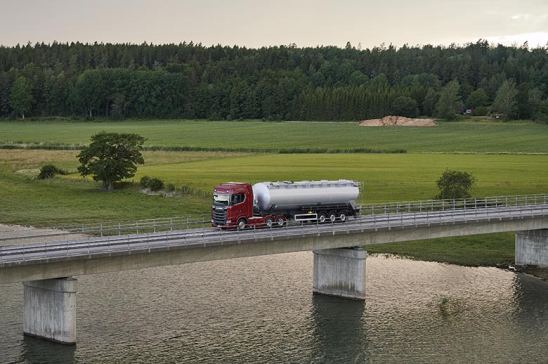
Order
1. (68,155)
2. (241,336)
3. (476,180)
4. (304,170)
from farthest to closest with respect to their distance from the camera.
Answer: (68,155) → (304,170) → (476,180) → (241,336)

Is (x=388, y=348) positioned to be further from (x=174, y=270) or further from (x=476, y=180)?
(x=476, y=180)

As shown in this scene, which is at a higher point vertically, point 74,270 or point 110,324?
point 74,270

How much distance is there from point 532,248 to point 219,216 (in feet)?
110

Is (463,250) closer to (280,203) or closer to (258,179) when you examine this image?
(280,203)

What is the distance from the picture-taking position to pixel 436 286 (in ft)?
246

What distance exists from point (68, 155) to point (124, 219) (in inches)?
2641

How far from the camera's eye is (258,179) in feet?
422

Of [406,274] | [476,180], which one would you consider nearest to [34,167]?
[476,180]

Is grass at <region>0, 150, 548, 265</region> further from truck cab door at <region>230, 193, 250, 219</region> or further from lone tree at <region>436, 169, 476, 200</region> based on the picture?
truck cab door at <region>230, 193, 250, 219</region>

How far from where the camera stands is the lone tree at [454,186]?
104 m

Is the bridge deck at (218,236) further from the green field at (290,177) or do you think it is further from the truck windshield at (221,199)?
the green field at (290,177)

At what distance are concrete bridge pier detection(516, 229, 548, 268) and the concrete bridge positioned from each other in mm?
93

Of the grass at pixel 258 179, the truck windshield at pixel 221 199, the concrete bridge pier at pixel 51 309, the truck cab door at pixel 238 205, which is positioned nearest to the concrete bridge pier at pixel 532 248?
the grass at pixel 258 179

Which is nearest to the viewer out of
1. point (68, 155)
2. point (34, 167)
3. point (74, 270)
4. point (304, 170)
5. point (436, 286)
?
point (74, 270)
